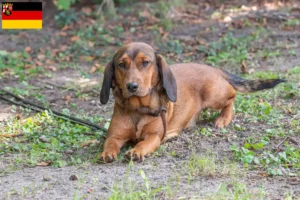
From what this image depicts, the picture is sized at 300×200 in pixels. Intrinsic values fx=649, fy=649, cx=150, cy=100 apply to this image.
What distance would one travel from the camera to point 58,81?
9641mm

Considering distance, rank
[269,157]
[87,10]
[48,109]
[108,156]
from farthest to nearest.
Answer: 1. [87,10]
2. [48,109]
3. [108,156]
4. [269,157]

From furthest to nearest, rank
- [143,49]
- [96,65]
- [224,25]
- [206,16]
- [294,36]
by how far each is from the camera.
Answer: [206,16] → [224,25] → [294,36] → [96,65] → [143,49]

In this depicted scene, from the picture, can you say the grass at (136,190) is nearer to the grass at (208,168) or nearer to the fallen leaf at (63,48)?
the grass at (208,168)

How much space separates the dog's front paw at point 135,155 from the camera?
5.89 meters

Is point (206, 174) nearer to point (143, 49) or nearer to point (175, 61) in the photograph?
point (143, 49)

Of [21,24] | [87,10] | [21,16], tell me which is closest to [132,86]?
[21,24]

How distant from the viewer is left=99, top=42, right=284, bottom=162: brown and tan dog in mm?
6133

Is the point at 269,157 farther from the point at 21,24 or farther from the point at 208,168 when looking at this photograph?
the point at 21,24

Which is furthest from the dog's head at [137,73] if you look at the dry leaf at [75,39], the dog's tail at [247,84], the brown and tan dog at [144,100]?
the dry leaf at [75,39]

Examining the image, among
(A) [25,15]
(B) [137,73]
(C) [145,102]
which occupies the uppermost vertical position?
(B) [137,73]

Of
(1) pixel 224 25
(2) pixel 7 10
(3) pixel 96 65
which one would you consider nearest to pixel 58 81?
(3) pixel 96 65

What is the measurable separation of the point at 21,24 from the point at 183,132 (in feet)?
19.2

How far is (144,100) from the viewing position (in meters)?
6.36

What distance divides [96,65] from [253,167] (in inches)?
202
